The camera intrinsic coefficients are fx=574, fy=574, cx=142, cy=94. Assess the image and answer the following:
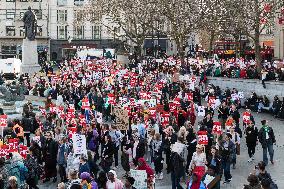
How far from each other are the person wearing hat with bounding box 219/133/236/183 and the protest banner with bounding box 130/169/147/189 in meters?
4.02

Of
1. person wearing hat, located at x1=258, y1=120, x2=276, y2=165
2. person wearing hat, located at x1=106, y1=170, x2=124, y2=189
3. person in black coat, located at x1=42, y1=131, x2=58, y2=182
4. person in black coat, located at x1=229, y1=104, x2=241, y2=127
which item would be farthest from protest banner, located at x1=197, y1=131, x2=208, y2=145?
person in black coat, located at x1=229, y1=104, x2=241, y2=127

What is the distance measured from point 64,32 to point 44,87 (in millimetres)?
49482

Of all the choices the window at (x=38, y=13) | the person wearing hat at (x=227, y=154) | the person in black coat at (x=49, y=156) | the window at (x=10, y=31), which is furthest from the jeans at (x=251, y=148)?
the window at (x=38, y=13)

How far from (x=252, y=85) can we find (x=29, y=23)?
62.0ft

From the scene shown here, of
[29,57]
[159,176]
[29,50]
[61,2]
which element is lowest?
[159,176]

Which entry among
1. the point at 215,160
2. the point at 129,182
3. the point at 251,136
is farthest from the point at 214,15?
the point at 129,182

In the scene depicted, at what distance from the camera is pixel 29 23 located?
44875 mm

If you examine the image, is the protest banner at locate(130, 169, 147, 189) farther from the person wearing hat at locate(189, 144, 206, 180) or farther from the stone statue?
the stone statue

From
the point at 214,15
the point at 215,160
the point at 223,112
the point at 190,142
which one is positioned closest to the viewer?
the point at 215,160

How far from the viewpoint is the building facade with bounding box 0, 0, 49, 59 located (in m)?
82.3

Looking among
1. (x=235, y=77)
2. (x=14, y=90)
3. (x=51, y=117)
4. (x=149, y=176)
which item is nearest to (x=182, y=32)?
(x=235, y=77)

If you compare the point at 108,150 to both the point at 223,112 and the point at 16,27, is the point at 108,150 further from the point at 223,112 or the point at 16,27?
the point at 16,27

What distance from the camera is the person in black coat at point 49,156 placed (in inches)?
657

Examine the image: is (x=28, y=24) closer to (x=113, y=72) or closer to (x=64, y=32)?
(x=113, y=72)
